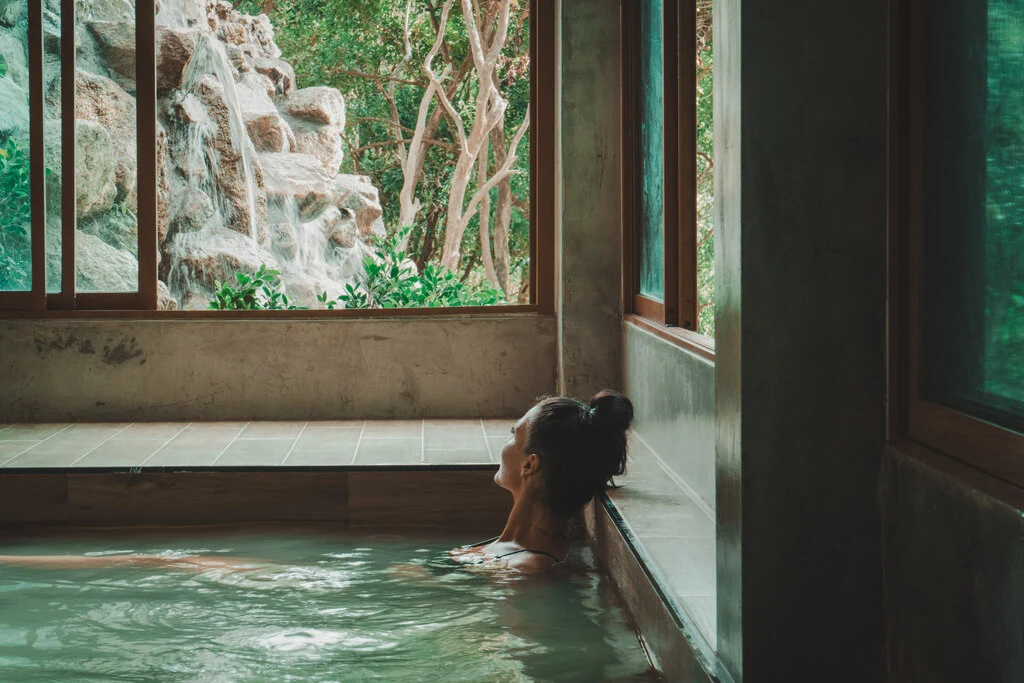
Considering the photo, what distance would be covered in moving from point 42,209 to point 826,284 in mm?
4867

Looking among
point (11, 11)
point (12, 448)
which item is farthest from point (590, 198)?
point (11, 11)

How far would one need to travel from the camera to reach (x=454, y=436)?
5.31m

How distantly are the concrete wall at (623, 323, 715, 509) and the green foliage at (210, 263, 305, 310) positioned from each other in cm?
209

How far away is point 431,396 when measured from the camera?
5.98 metres

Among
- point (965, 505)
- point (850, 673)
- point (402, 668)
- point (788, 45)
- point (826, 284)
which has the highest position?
point (788, 45)

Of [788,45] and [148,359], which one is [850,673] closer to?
[788,45]

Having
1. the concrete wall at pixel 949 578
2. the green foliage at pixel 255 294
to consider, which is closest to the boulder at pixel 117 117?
the green foliage at pixel 255 294

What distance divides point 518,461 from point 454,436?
1873mm

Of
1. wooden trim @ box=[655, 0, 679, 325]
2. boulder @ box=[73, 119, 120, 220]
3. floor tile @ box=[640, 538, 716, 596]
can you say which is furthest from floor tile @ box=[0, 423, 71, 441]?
floor tile @ box=[640, 538, 716, 596]

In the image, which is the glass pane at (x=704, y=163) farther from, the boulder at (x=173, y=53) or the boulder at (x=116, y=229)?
the boulder at (x=173, y=53)

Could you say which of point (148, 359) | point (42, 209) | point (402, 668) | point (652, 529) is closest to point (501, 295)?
point (148, 359)

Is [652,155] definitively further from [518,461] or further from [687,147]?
[518,461]

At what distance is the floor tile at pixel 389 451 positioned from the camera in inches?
183

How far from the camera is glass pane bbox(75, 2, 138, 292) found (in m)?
5.98
